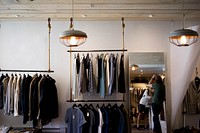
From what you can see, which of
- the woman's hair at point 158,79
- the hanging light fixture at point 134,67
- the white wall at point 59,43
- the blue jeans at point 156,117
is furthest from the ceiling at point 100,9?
the blue jeans at point 156,117

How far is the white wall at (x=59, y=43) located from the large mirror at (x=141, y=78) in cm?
20

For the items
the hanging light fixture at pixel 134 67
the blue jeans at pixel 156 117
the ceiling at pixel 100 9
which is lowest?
the blue jeans at pixel 156 117

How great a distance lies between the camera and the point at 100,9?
15.6 feet

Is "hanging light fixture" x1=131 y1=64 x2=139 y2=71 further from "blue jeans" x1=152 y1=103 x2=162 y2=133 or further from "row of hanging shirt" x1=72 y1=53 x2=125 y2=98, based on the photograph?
"blue jeans" x1=152 y1=103 x2=162 y2=133

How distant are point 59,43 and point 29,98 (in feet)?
4.69

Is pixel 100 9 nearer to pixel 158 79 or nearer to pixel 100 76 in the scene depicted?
pixel 100 76

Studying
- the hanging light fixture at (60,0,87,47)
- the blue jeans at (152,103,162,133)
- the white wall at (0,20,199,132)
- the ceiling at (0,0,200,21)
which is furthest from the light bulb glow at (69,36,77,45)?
the blue jeans at (152,103,162,133)

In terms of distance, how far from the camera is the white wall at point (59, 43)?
5398 millimetres

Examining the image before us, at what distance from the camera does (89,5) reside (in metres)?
4.56

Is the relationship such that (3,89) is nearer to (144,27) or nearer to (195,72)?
(144,27)

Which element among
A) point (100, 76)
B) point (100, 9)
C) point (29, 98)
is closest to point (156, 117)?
point (100, 76)

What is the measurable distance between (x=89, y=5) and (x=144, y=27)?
151 cm

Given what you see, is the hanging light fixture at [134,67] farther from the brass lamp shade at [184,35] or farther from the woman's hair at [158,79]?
the brass lamp shade at [184,35]

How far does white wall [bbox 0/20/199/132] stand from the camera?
5398 millimetres
